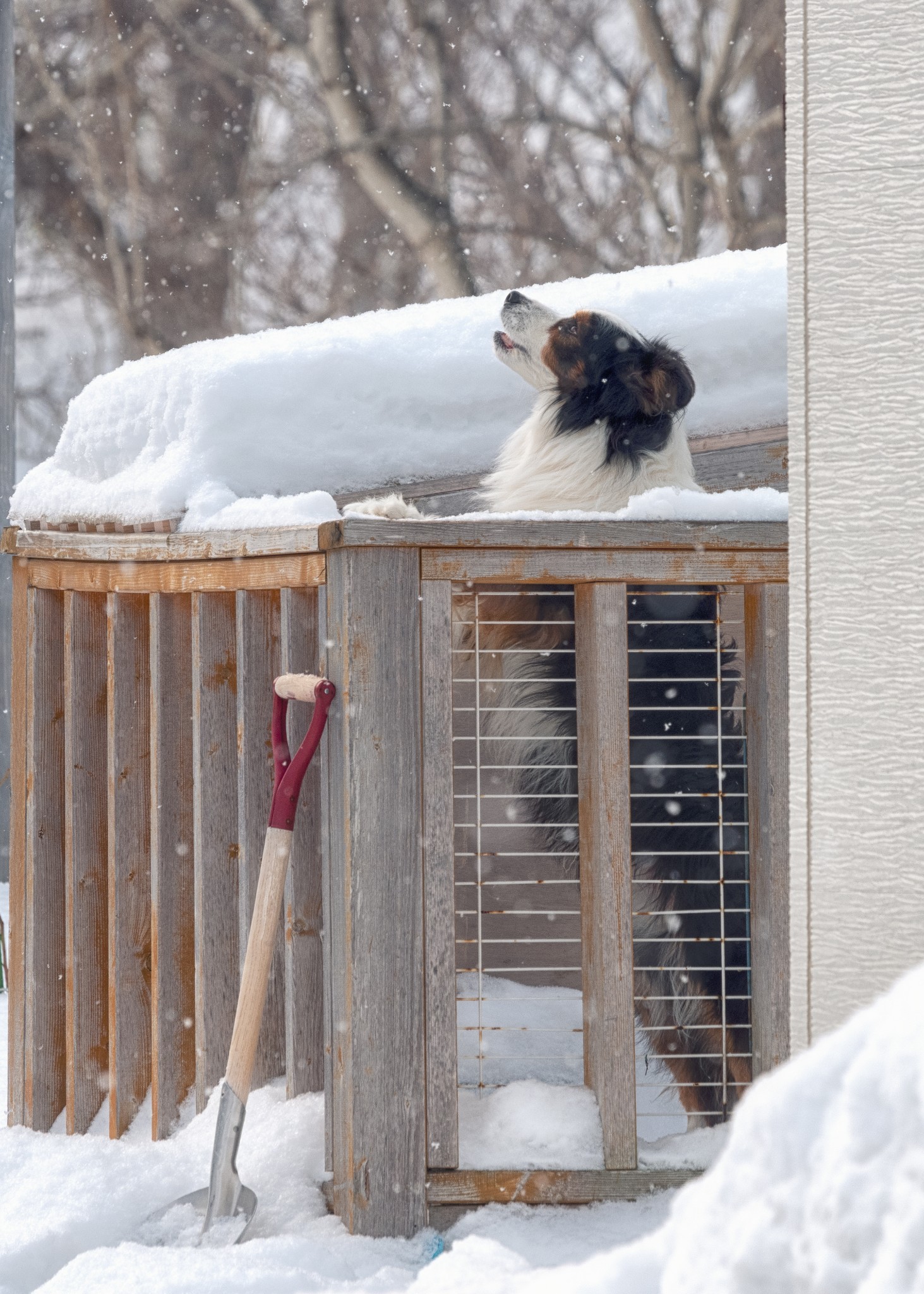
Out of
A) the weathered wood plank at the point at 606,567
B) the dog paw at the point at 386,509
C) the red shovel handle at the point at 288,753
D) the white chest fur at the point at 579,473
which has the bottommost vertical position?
the red shovel handle at the point at 288,753

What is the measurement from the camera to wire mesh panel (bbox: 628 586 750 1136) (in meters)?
2.26

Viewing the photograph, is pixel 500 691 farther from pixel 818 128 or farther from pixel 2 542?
pixel 818 128

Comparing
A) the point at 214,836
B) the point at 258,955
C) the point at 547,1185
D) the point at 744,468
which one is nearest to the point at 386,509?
the point at 214,836

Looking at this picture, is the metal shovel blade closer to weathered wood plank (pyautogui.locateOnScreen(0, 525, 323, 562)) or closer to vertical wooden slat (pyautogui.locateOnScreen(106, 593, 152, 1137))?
vertical wooden slat (pyautogui.locateOnScreen(106, 593, 152, 1137))

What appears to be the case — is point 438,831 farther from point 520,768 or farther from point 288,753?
point 520,768

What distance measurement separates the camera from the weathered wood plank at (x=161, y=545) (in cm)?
207

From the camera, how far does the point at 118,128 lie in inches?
416

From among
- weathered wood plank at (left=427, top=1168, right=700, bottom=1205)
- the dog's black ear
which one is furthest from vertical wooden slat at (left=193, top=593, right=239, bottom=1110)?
the dog's black ear

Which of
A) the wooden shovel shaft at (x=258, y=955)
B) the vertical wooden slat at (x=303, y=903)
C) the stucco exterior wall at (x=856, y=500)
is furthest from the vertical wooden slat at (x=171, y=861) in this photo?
the stucco exterior wall at (x=856, y=500)

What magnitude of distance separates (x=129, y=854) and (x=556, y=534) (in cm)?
115

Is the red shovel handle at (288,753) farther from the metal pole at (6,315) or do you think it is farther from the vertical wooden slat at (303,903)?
the metal pole at (6,315)

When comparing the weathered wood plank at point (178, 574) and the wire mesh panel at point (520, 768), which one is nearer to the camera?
the weathered wood plank at point (178, 574)

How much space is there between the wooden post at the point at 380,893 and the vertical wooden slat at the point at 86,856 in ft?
2.60

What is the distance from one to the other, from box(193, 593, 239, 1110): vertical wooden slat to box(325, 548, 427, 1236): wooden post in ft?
1.34
